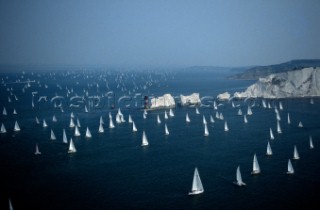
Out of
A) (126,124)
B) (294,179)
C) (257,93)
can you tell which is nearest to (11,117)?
(126,124)

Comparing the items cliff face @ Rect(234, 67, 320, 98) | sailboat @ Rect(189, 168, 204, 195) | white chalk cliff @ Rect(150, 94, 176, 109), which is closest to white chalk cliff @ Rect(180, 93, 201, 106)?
white chalk cliff @ Rect(150, 94, 176, 109)

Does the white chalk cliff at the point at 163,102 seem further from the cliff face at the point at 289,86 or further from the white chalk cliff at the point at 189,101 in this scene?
the cliff face at the point at 289,86

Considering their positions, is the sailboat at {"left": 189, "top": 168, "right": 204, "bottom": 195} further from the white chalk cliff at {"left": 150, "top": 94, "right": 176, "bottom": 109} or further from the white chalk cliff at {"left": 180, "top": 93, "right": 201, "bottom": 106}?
the white chalk cliff at {"left": 180, "top": 93, "right": 201, "bottom": 106}

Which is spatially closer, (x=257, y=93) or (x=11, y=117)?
(x=11, y=117)

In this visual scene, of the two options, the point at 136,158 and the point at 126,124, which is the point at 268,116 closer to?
the point at 126,124

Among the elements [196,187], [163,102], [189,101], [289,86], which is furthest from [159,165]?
[289,86]

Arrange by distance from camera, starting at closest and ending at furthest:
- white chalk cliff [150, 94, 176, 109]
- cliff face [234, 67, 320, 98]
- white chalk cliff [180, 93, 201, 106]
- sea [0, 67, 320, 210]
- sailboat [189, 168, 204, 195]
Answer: sea [0, 67, 320, 210] < sailboat [189, 168, 204, 195] < white chalk cliff [150, 94, 176, 109] < white chalk cliff [180, 93, 201, 106] < cliff face [234, 67, 320, 98]

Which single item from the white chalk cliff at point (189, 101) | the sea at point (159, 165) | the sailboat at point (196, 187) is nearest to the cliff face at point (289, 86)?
the white chalk cliff at point (189, 101)

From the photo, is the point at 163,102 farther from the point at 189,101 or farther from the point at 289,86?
the point at 289,86
